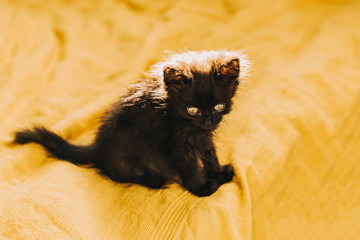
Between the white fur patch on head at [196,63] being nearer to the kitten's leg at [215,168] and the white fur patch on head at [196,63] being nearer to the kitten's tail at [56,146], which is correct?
the kitten's leg at [215,168]

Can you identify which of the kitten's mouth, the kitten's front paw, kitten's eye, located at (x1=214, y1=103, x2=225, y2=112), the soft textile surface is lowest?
the kitten's front paw

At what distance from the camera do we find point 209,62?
4.87ft

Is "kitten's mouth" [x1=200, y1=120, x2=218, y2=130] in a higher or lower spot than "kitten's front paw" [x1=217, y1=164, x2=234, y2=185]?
higher

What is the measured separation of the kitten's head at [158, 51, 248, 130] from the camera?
138 centimetres

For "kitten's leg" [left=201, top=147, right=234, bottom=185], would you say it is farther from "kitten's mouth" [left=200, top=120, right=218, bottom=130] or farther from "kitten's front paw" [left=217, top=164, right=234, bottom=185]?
"kitten's mouth" [left=200, top=120, right=218, bottom=130]

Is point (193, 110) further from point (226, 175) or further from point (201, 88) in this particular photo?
point (226, 175)

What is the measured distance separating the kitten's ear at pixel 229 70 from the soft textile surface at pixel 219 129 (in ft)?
1.22

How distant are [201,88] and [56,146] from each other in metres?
0.83

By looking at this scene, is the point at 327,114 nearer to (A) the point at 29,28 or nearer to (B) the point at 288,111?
(B) the point at 288,111

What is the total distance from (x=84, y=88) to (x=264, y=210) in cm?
145

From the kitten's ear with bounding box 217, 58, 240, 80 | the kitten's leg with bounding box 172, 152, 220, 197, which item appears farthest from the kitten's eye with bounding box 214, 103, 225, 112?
the kitten's leg with bounding box 172, 152, 220, 197

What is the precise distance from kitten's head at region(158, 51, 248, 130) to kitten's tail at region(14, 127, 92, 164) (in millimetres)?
543

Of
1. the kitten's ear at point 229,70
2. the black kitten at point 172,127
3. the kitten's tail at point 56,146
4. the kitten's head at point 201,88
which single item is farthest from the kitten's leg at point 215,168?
the kitten's tail at point 56,146

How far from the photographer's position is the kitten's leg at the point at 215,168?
1604mm
